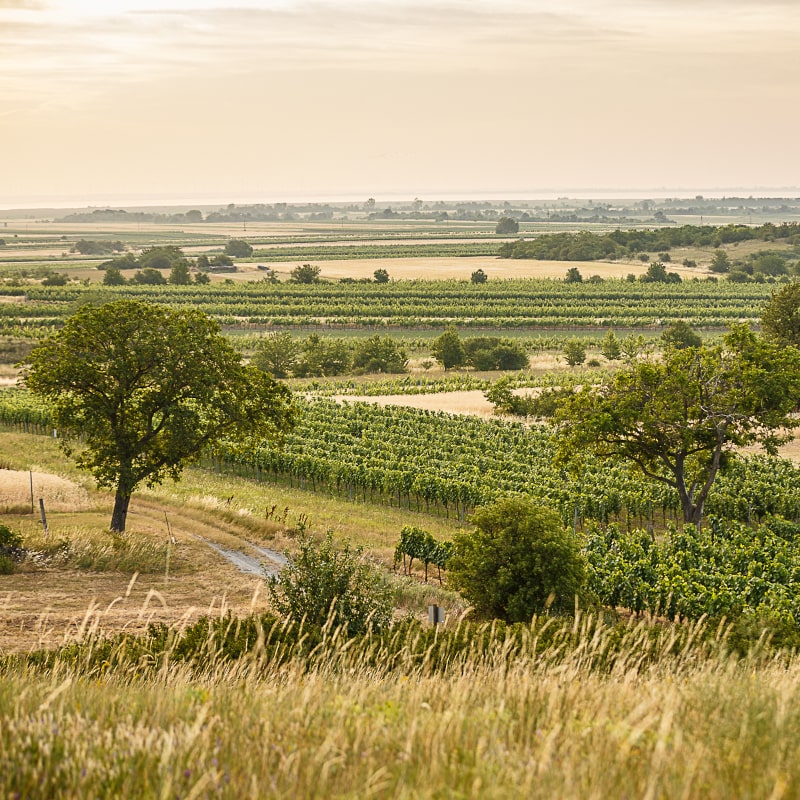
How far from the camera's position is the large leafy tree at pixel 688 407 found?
1241 inches

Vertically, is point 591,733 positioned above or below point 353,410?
above

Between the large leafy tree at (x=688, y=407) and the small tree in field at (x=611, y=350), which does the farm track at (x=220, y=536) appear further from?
the small tree in field at (x=611, y=350)

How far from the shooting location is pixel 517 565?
71.9 feet

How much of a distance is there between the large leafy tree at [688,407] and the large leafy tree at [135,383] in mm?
11122

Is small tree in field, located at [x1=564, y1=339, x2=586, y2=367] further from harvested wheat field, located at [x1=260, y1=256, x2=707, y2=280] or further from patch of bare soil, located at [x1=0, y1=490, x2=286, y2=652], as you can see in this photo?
harvested wheat field, located at [x1=260, y1=256, x2=707, y2=280]

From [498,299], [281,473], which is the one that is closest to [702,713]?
[281,473]

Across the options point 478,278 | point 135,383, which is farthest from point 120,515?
point 478,278

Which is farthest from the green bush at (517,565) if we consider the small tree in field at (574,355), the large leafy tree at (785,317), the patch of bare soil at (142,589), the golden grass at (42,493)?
the small tree in field at (574,355)

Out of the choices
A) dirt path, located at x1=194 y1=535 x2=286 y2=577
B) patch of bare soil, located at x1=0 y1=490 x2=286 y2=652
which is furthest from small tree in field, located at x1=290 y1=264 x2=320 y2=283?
dirt path, located at x1=194 y1=535 x2=286 y2=577

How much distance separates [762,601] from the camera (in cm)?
2391

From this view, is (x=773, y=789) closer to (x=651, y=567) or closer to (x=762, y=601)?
(x=762, y=601)

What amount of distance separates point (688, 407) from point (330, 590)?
18915 mm

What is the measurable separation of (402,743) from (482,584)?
55.7ft

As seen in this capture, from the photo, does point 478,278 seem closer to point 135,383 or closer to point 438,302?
point 438,302
